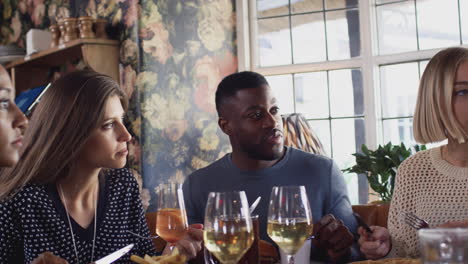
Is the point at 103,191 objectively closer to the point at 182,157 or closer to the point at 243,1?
the point at 182,157

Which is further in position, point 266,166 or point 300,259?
point 266,166

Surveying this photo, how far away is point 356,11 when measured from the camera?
12.4 ft

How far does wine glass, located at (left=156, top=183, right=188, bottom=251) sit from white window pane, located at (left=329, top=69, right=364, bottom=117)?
2.37 m

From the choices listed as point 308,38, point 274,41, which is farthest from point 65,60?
point 308,38

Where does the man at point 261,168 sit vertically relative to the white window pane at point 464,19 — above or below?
below

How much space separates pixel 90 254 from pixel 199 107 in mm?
2063

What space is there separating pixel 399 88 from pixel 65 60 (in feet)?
7.41

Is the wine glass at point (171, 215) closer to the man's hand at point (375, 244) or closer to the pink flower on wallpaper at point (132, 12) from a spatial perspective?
the man's hand at point (375, 244)

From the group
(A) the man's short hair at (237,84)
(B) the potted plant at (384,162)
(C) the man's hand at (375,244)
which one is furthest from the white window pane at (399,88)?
(C) the man's hand at (375,244)

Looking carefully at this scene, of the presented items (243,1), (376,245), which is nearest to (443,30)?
(243,1)

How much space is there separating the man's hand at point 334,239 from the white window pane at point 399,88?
2.15 m

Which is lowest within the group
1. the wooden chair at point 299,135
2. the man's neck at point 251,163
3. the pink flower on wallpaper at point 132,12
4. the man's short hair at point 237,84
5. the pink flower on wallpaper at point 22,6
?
the man's neck at point 251,163

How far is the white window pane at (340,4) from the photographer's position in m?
3.79

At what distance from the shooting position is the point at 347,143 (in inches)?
151
